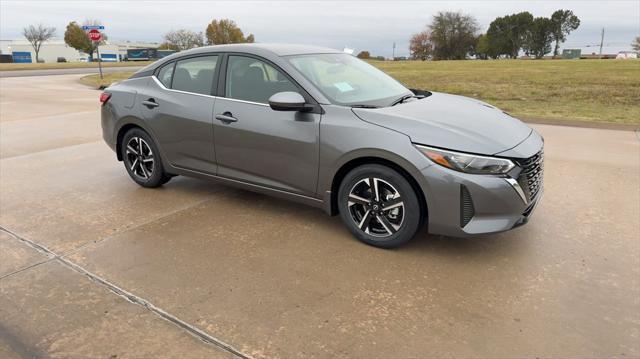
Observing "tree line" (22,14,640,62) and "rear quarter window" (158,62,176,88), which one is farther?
"tree line" (22,14,640,62)

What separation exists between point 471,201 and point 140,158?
368cm

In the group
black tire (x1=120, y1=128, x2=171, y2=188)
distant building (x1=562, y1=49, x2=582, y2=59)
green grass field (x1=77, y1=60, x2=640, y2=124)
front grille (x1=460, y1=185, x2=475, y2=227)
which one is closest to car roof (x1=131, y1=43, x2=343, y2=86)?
black tire (x1=120, y1=128, x2=171, y2=188)

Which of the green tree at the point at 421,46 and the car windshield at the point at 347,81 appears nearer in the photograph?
the car windshield at the point at 347,81

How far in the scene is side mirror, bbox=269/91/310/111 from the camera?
3865 millimetres

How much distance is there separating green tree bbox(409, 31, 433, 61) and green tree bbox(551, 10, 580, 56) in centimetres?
2472

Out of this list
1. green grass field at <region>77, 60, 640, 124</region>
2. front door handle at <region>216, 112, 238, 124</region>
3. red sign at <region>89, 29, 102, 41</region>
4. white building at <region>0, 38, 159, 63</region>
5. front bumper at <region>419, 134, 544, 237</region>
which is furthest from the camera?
white building at <region>0, 38, 159, 63</region>

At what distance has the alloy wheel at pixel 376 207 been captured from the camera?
3.68 metres

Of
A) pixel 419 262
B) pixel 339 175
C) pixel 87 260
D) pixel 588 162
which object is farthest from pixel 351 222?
pixel 588 162

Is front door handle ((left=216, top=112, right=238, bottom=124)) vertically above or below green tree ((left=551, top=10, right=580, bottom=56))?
below

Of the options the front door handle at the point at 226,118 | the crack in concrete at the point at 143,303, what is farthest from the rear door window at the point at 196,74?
the crack in concrete at the point at 143,303

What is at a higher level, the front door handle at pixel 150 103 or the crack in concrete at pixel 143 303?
the front door handle at pixel 150 103

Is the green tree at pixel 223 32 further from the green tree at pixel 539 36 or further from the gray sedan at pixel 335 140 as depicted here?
the gray sedan at pixel 335 140

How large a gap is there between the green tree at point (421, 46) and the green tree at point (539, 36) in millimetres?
18787

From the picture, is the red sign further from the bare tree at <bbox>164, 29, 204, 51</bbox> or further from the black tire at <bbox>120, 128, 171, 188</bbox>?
the bare tree at <bbox>164, 29, 204, 51</bbox>
